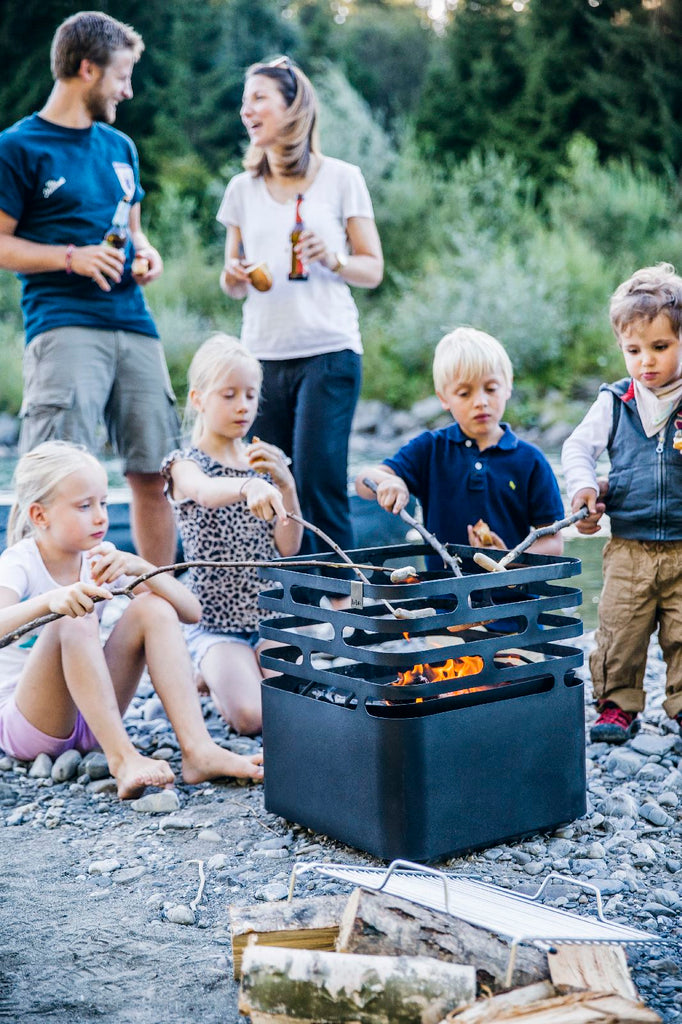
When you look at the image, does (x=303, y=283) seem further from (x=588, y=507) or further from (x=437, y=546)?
(x=437, y=546)

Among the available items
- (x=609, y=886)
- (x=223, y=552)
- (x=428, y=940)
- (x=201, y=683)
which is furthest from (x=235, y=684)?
(x=428, y=940)

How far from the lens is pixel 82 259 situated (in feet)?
12.4

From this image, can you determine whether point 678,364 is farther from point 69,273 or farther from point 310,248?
point 69,273

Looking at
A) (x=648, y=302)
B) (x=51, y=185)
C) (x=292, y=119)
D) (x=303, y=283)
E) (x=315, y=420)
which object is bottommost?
(x=315, y=420)

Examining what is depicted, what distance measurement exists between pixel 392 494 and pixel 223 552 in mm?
722

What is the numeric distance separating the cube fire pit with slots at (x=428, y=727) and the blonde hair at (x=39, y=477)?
2.41 feet

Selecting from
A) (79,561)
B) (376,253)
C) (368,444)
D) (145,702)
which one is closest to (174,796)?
(79,561)

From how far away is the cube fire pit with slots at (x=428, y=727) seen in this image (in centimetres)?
229

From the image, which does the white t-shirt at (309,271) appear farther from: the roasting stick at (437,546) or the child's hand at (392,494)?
the roasting stick at (437,546)

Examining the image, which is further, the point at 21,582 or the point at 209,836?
the point at 21,582

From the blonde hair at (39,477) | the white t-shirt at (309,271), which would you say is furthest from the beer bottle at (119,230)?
the blonde hair at (39,477)

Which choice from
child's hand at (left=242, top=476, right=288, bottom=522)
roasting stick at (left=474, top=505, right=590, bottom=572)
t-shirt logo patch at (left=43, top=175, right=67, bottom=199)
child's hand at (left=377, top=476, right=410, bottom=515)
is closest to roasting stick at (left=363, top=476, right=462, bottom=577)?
roasting stick at (left=474, top=505, right=590, bottom=572)

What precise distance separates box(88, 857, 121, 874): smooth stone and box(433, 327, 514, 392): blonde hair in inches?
62.1

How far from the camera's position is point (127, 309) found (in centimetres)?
407
